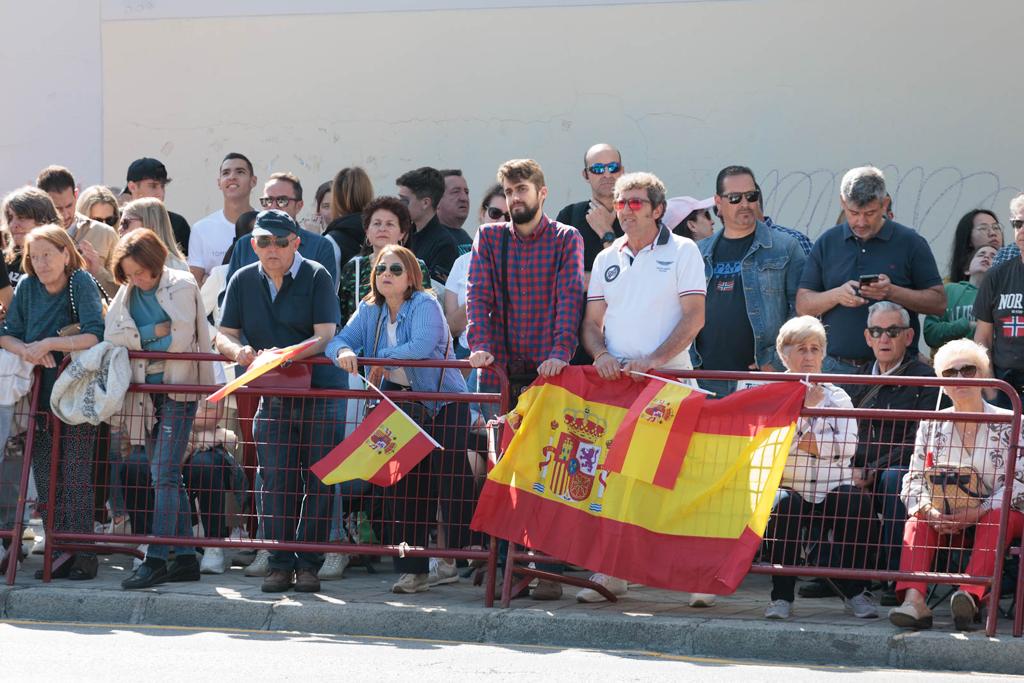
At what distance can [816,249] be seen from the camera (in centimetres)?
960

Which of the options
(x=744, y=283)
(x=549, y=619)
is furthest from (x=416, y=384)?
(x=744, y=283)

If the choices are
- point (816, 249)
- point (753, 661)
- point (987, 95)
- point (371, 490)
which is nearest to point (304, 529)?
point (371, 490)

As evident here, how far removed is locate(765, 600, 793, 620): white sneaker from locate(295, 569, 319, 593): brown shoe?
2591 mm

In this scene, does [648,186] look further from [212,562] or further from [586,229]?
[212,562]

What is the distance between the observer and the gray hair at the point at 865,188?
30.5ft

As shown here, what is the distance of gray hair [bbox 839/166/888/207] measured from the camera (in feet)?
30.5

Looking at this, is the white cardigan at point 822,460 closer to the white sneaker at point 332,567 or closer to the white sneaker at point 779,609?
the white sneaker at point 779,609

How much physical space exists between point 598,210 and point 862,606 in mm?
3362

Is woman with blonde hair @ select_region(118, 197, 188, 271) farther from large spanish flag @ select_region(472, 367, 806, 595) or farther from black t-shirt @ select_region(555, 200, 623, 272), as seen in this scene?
large spanish flag @ select_region(472, 367, 806, 595)

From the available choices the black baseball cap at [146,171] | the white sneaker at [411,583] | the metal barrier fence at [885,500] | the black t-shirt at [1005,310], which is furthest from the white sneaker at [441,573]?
the black baseball cap at [146,171]

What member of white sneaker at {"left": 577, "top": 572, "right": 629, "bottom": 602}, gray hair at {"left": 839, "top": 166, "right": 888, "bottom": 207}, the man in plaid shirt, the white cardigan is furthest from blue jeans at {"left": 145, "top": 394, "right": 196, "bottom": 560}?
gray hair at {"left": 839, "top": 166, "right": 888, "bottom": 207}

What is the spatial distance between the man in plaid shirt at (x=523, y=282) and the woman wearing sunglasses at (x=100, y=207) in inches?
141

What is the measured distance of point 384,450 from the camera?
27.5 ft

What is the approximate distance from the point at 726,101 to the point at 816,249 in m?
3.28
